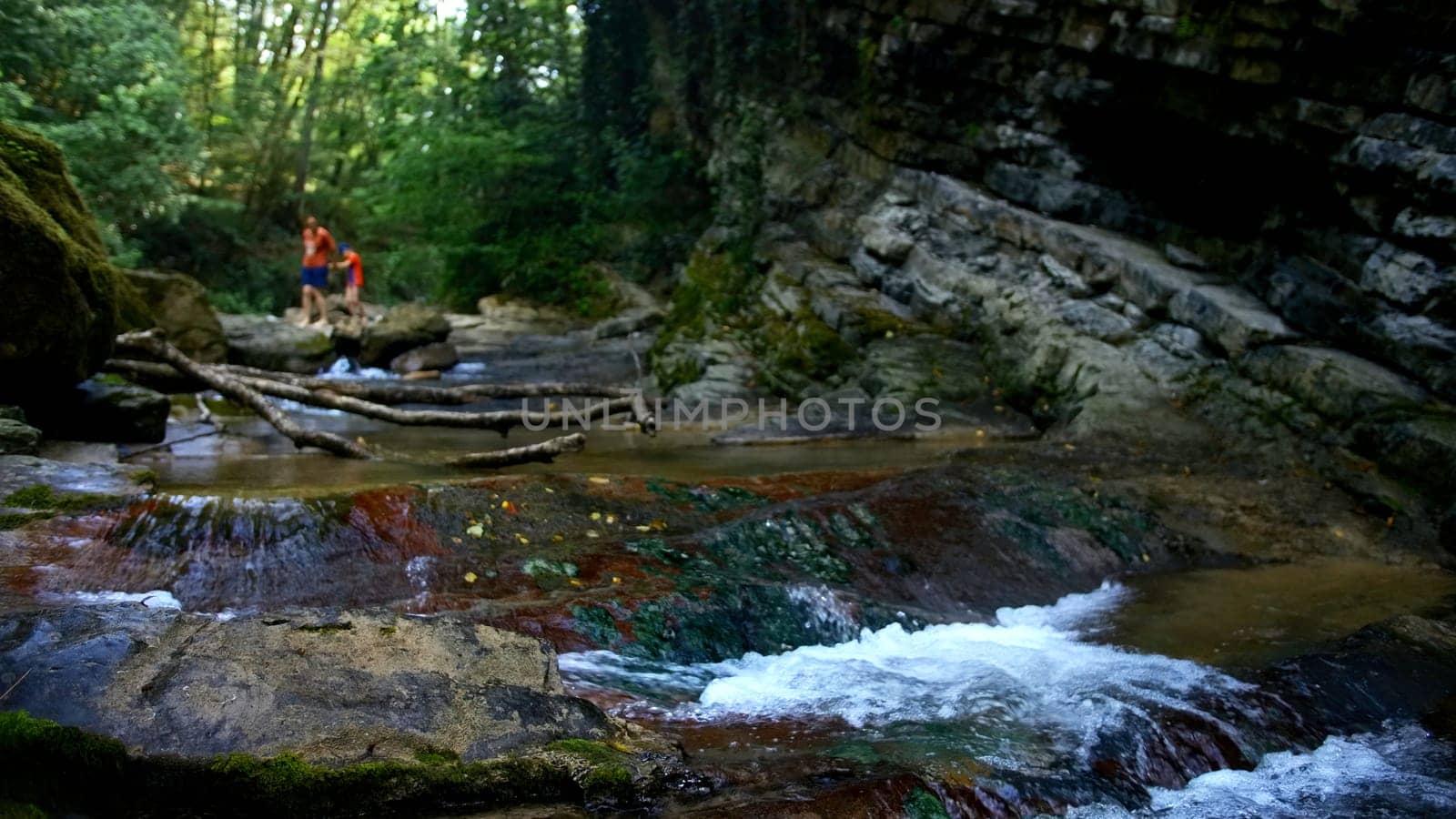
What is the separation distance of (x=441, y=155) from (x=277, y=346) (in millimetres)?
9513

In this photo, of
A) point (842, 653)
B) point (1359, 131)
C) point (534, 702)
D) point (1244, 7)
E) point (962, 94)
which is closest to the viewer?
point (534, 702)

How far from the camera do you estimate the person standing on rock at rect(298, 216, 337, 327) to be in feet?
55.7

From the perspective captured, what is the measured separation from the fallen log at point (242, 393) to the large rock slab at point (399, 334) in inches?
300

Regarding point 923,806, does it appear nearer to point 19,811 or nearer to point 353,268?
point 19,811

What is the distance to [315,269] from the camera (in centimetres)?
1727

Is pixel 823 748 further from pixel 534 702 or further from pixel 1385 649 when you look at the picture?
pixel 1385 649

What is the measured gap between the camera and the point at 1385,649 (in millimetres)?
5676

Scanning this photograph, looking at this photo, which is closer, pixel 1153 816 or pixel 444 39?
pixel 1153 816

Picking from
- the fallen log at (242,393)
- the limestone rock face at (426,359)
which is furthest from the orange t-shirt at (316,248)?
the fallen log at (242,393)

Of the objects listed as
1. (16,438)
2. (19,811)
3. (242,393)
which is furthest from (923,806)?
(242,393)

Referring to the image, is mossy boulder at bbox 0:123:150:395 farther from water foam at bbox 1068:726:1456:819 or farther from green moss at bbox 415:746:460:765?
water foam at bbox 1068:726:1456:819

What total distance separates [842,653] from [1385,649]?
3.00 metres

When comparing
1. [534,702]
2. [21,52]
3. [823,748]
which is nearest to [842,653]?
[823,748]

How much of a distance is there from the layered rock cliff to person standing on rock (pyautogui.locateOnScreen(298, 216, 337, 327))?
6086 millimetres
